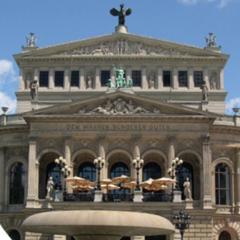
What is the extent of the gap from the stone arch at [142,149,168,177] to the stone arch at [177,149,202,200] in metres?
1.42

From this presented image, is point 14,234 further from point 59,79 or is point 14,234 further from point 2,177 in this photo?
point 59,79

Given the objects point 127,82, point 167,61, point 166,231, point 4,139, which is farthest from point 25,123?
point 166,231

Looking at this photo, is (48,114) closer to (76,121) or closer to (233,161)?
(76,121)

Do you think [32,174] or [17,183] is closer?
[32,174]

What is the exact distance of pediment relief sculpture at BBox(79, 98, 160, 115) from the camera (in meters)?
58.8

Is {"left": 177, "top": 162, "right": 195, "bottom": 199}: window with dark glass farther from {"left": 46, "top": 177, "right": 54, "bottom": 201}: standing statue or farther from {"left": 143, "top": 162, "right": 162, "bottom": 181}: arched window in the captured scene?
{"left": 46, "top": 177, "right": 54, "bottom": 201}: standing statue

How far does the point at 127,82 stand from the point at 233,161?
13114 mm

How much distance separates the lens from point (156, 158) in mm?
60656

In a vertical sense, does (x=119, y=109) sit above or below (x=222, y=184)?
above

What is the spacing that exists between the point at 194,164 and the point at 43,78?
19.0 m

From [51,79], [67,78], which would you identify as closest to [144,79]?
[67,78]

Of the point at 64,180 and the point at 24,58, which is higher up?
the point at 24,58

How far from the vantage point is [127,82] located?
68.0m

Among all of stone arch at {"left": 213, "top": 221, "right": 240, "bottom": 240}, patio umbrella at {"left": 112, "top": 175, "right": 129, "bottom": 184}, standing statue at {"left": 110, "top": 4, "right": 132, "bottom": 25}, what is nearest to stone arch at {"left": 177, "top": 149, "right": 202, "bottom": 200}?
stone arch at {"left": 213, "top": 221, "right": 240, "bottom": 240}
